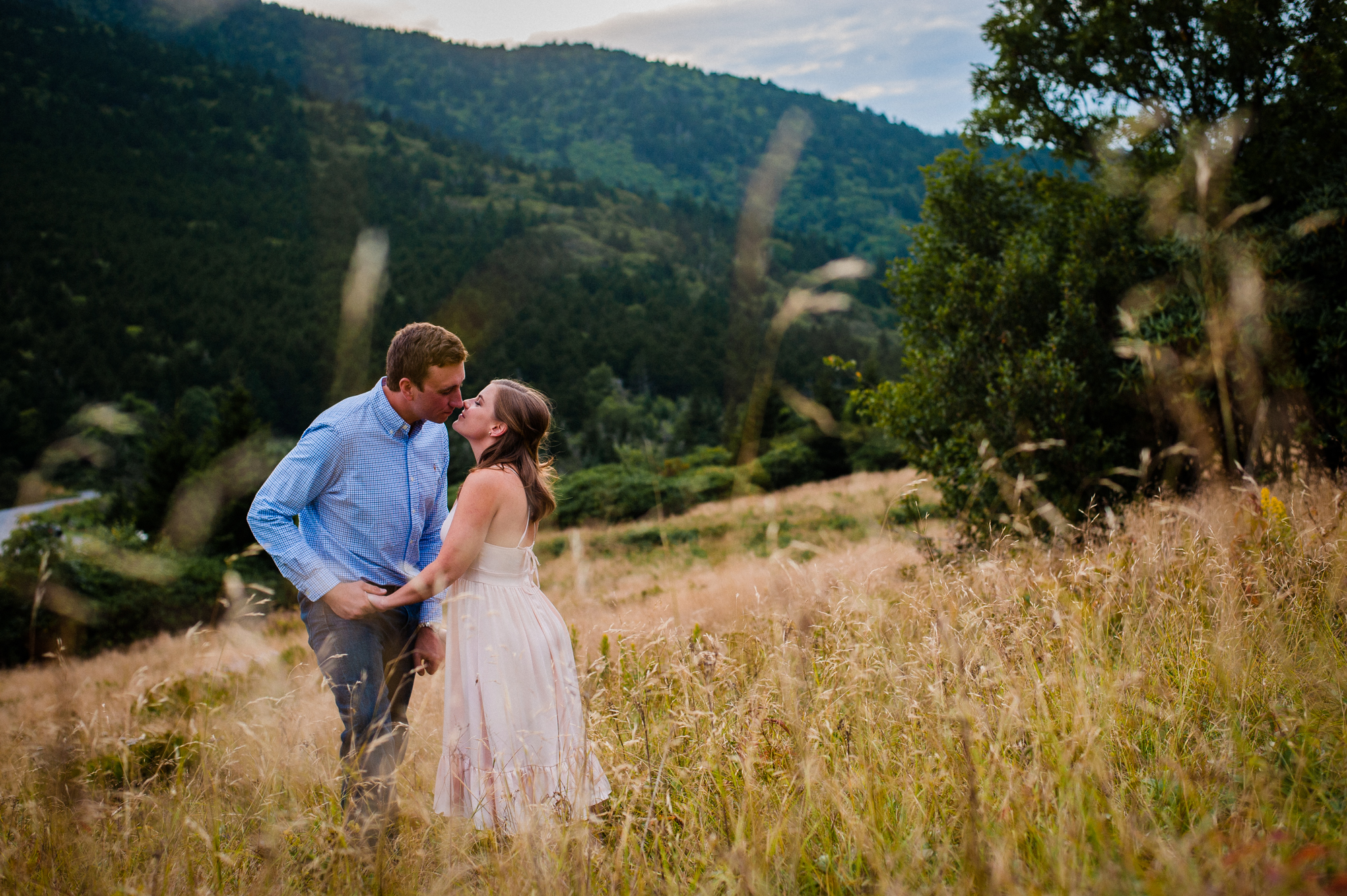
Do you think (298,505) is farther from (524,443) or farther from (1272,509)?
(1272,509)

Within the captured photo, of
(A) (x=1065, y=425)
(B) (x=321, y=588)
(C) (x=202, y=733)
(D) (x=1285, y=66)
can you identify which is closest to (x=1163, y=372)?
(A) (x=1065, y=425)

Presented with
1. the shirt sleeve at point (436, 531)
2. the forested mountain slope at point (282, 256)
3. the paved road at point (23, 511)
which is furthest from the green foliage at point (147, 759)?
the forested mountain slope at point (282, 256)

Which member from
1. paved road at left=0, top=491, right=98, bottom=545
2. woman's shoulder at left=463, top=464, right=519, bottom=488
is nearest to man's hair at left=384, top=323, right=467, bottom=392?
woman's shoulder at left=463, top=464, right=519, bottom=488

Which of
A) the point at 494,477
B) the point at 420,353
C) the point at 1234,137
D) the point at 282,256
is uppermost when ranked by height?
the point at 282,256

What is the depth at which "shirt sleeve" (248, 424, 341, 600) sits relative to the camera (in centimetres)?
287

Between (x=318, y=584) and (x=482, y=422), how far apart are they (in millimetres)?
976

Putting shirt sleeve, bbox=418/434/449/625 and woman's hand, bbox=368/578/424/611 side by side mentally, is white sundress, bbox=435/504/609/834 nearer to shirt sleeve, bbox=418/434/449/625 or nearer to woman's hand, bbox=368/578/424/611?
woman's hand, bbox=368/578/424/611

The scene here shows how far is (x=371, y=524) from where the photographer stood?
3.16m

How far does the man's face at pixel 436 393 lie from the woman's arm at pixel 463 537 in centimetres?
65

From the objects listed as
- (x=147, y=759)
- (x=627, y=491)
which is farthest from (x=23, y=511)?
(x=147, y=759)

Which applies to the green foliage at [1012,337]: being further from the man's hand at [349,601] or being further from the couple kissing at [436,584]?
the man's hand at [349,601]

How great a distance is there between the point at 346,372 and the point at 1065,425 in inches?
3045

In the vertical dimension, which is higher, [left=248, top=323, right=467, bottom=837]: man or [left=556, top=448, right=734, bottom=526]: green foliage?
[left=248, top=323, right=467, bottom=837]: man

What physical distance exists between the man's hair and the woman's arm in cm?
71
